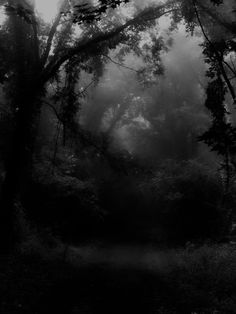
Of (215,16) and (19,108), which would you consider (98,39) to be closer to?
(19,108)

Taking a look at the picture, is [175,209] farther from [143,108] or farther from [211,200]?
[143,108]

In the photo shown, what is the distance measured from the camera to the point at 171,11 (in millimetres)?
13781

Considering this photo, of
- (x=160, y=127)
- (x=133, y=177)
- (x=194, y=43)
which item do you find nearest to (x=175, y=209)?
(x=133, y=177)

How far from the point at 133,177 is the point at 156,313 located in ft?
47.5

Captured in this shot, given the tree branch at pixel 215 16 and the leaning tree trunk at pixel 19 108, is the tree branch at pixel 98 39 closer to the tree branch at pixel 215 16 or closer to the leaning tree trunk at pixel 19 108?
the leaning tree trunk at pixel 19 108

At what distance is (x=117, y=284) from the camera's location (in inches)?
462

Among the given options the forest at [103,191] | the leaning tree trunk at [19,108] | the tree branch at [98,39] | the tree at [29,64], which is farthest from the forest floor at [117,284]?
the tree branch at [98,39]

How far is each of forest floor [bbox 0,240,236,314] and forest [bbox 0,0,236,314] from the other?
0.16ft

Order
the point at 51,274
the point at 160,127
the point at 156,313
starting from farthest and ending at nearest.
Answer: the point at 160,127
the point at 51,274
the point at 156,313

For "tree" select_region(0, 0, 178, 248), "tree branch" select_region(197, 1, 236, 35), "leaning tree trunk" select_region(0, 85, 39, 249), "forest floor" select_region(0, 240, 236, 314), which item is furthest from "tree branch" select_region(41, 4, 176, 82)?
"forest floor" select_region(0, 240, 236, 314)

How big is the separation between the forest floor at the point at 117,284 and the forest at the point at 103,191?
5 cm

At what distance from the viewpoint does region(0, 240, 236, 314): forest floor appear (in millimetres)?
9430

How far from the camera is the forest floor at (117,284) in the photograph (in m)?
9.43

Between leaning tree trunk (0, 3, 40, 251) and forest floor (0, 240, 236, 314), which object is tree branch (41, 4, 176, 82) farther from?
forest floor (0, 240, 236, 314)
